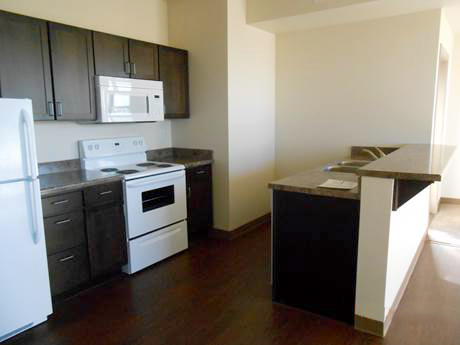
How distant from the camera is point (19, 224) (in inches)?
85.2

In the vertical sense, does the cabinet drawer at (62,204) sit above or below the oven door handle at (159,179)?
below

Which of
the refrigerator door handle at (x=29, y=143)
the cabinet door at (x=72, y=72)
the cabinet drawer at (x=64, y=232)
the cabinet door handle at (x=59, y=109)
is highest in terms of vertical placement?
the cabinet door at (x=72, y=72)

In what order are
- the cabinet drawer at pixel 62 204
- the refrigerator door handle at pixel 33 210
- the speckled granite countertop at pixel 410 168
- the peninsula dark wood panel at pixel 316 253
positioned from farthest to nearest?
the cabinet drawer at pixel 62 204, the peninsula dark wood panel at pixel 316 253, the refrigerator door handle at pixel 33 210, the speckled granite countertop at pixel 410 168

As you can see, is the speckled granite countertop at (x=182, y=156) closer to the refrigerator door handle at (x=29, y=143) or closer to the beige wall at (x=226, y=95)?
the beige wall at (x=226, y=95)

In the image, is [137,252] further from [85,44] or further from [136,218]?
[85,44]

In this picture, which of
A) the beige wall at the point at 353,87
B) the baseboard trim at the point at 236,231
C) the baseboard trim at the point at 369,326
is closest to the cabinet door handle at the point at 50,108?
the baseboard trim at the point at 236,231

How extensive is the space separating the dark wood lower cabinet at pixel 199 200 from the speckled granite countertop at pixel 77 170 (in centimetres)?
10

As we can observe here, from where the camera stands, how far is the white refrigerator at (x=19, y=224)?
2.07m

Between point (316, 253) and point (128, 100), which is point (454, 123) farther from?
point (128, 100)

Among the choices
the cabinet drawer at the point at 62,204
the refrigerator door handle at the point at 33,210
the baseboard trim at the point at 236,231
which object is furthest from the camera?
the baseboard trim at the point at 236,231

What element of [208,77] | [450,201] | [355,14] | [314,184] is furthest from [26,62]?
[450,201]

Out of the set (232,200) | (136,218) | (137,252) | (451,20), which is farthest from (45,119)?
(451,20)

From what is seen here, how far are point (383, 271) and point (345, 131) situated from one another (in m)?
2.36

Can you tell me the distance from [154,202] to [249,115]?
61.3 inches
